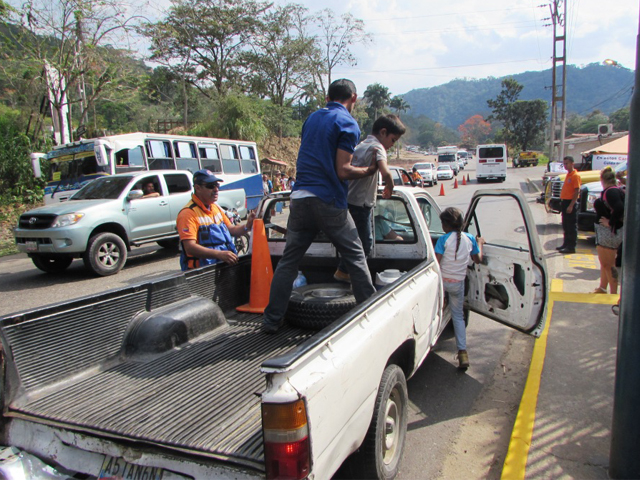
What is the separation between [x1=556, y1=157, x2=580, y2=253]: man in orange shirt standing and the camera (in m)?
8.88

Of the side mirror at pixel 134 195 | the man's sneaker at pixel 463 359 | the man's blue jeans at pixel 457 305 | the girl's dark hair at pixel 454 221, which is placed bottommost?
the man's sneaker at pixel 463 359

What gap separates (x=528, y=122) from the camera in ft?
254

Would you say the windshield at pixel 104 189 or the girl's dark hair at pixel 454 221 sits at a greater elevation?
the windshield at pixel 104 189

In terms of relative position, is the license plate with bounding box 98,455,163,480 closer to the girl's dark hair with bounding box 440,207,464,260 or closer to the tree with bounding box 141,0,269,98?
the girl's dark hair with bounding box 440,207,464,260

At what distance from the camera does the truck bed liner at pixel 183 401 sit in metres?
1.94

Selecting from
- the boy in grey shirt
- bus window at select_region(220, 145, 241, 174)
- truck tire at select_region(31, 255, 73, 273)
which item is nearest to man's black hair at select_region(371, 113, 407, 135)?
the boy in grey shirt

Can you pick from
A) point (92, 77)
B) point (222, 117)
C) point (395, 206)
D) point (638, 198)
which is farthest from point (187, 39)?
point (638, 198)

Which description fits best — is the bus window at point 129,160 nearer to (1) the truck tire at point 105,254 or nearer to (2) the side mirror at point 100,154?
(2) the side mirror at point 100,154

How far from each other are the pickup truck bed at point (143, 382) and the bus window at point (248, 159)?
45.9ft

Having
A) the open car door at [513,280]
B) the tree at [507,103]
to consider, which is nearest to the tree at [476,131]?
the tree at [507,103]

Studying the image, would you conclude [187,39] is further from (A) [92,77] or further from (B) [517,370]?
(B) [517,370]

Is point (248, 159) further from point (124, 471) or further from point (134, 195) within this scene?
point (124, 471)

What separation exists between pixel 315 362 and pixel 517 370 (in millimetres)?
3032

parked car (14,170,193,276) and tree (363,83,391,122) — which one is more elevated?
tree (363,83,391,122)
